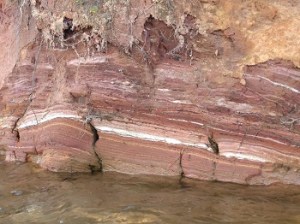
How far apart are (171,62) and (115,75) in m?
0.60

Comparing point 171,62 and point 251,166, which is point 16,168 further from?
point 251,166

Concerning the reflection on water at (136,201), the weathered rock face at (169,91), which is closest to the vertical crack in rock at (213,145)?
Result: the weathered rock face at (169,91)

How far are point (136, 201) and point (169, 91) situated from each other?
47.8 inches

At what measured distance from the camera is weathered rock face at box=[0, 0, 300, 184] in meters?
5.70

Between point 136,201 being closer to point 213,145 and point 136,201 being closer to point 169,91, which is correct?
point 213,145

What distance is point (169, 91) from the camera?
6.00 metres

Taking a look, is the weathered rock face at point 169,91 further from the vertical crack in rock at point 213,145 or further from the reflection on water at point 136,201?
the reflection on water at point 136,201

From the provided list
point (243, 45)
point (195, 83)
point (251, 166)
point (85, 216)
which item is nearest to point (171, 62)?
point (195, 83)

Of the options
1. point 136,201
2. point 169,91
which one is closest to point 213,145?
point 169,91

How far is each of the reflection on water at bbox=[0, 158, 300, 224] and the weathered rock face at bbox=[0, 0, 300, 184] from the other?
17 centimetres

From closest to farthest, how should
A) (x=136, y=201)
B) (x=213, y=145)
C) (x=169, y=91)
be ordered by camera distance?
(x=136, y=201) → (x=213, y=145) → (x=169, y=91)

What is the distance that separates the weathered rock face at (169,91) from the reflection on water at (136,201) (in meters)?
0.17

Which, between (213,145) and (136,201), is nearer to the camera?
(136,201)

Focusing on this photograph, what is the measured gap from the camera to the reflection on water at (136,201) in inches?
203
